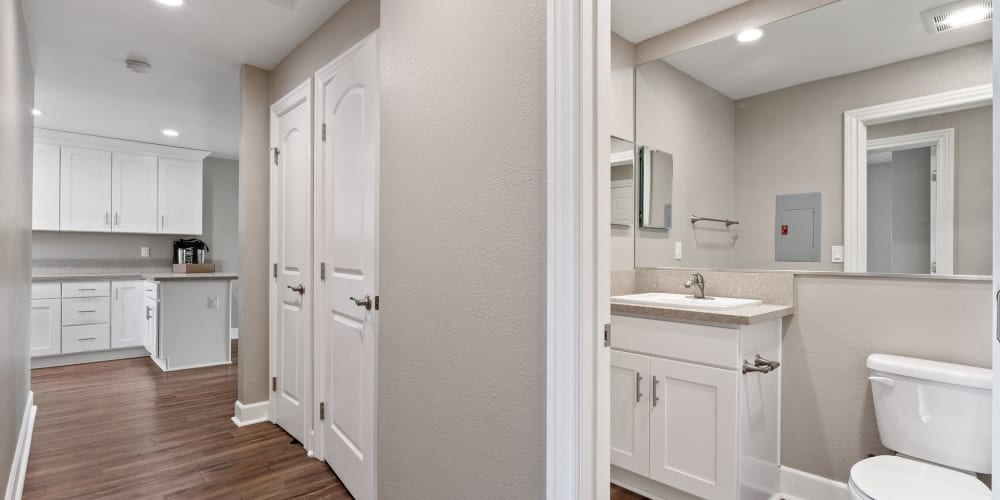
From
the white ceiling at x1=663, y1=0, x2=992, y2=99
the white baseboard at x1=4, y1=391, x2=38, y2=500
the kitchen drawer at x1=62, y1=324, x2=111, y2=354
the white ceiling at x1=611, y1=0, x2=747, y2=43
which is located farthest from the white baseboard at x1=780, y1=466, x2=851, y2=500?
the kitchen drawer at x1=62, y1=324, x2=111, y2=354

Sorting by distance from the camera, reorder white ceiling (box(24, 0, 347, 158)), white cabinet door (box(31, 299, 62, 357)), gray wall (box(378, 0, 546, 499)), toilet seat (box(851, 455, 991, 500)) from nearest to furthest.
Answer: gray wall (box(378, 0, 546, 499))
toilet seat (box(851, 455, 991, 500))
white ceiling (box(24, 0, 347, 158))
white cabinet door (box(31, 299, 62, 357))

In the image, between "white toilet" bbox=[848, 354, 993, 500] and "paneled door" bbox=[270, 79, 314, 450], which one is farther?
"paneled door" bbox=[270, 79, 314, 450]

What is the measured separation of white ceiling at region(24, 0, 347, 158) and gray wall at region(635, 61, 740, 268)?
5.59ft

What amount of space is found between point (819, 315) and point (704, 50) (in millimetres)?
1387

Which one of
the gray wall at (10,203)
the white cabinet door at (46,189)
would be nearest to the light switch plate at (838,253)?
the gray wall at (10,203)

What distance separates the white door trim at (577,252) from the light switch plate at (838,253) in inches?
56.9

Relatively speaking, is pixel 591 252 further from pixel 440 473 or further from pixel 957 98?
pixel 957 98

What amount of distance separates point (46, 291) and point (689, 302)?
575 centimetres

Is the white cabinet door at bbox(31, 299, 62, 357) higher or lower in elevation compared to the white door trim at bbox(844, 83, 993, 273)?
lower

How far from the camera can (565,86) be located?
1.10m

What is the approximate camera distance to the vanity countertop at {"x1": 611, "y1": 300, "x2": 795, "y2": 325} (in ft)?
5.87

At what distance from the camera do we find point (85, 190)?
16.5 feet

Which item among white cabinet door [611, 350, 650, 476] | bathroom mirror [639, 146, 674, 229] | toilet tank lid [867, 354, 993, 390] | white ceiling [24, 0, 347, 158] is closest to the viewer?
toilet tank lid [867, 354, 993, 390]

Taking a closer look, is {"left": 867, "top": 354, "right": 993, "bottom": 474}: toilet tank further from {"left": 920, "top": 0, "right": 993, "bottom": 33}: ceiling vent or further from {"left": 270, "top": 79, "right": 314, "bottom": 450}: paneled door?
{"left": 270, "top": 79, "right": 314, "bottom": 450}: paneled door
